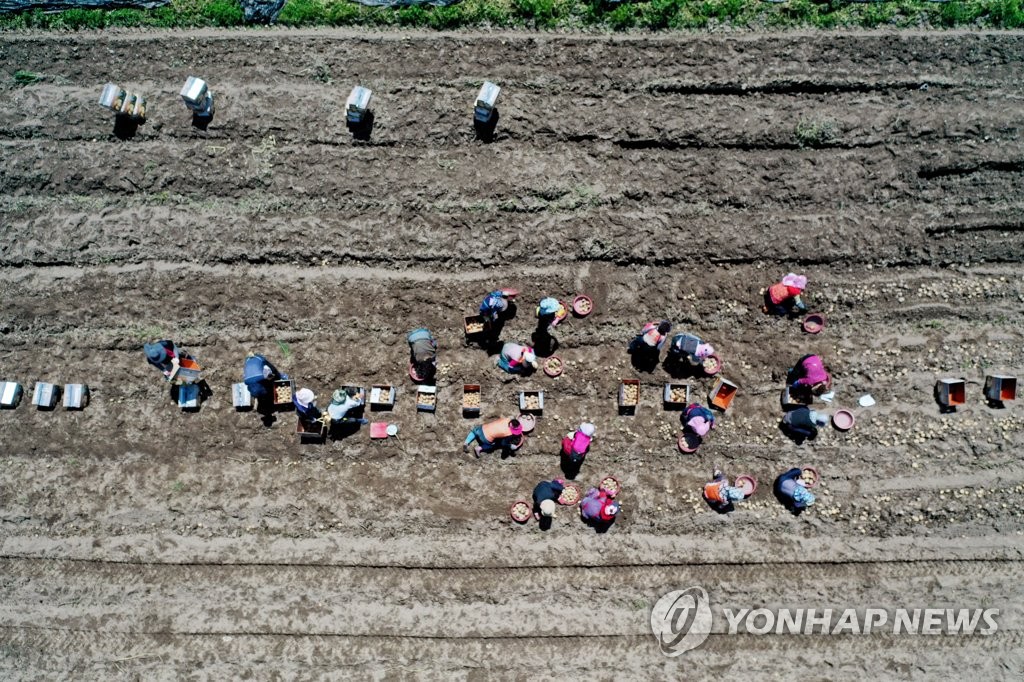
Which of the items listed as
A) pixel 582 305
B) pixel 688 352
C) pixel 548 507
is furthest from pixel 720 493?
pixel 582 305

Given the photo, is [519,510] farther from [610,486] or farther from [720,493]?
[720,493]

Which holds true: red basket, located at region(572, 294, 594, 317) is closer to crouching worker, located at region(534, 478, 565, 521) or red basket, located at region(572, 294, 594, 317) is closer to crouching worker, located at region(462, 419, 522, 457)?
crouching worker, located at region(462, 419, 522, 457)

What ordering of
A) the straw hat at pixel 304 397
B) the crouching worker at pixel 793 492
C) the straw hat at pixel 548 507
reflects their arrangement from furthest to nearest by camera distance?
the crouching worker at pixel 793 492
the straw hat at pixel 548 507
the straw hat at pixel 304 397

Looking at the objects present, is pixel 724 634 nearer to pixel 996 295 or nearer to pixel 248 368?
pixel 996 295

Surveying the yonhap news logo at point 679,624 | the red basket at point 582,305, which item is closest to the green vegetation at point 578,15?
the red basket at point 582,305

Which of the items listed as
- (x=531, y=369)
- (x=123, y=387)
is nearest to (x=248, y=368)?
(x=123, y=387)

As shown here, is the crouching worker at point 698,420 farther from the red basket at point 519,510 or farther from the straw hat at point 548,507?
the red basket at point 519,510

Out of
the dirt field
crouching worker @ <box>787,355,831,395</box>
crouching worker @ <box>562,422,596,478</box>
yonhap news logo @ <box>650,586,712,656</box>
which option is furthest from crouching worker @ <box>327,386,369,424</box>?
crouching worker @ <box>787,355,831,395</box>
